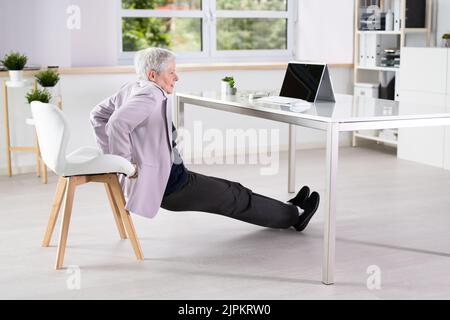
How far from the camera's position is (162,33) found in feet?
21.8

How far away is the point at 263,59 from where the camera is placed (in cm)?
710

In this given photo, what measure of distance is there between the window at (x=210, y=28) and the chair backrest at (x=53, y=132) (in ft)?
10.6

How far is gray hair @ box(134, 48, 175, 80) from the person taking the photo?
11.3 ft

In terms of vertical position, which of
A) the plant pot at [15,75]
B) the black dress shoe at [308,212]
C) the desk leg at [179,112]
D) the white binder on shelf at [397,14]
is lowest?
the black dress shoe at [308,212]

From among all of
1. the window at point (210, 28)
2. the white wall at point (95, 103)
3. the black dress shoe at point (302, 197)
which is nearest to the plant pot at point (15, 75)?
the white wall at point (95, 103)

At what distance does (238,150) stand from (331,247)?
345 cm

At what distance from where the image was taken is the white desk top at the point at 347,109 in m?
3.17

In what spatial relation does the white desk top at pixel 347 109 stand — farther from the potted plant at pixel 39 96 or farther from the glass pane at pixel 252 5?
the glass pane at pixel 252 5

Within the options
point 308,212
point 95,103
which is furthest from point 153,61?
point 95,103

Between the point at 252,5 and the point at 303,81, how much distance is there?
3.24m

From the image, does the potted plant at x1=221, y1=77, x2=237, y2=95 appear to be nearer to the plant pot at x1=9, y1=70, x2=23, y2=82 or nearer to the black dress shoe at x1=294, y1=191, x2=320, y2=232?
the black dress shoe at x1=294, y1=191, x2=320, y2=232

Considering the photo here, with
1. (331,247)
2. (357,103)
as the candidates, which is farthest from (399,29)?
(331,247)

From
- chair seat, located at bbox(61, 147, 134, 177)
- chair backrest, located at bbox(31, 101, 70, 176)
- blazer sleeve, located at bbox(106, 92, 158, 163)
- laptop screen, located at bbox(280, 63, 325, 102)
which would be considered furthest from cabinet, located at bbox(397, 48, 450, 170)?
chair backrest, located at bbox(31, 101, 70, 176)
